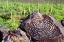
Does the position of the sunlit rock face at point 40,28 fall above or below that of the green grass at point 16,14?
above

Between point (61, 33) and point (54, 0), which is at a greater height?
point (61, 33)

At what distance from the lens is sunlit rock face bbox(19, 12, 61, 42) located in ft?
34.0

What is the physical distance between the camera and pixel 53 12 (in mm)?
17672

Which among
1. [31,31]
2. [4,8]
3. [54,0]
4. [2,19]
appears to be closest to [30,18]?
[31,31]

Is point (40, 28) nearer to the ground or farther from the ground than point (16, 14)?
farther from the ground

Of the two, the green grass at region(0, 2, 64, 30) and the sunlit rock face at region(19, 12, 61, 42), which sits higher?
the sunlit rock face at region(19, 12, 61, 42)

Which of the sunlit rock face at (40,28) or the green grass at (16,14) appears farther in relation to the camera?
the green grass at (16,14)

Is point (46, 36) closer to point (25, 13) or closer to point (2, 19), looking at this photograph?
point (2, 19)

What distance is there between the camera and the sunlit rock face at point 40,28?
408 inches

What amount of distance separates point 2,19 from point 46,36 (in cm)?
562

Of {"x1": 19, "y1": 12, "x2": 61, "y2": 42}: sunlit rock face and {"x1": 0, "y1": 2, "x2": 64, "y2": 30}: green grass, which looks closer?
{"x1": 19, "y1": 12, "x2": 61, "y2": 42}: sunlit rock face

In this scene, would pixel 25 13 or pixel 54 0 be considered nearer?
pixel 25 13

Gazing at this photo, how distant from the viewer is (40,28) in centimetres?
1065

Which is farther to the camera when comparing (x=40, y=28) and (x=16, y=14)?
(x=16, y=14)
